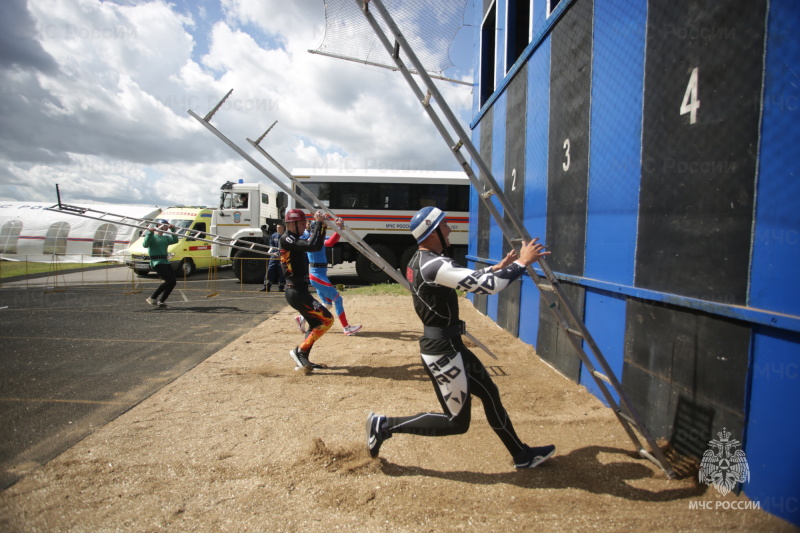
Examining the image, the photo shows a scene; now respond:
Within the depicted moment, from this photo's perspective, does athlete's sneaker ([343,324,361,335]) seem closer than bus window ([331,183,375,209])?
Yes

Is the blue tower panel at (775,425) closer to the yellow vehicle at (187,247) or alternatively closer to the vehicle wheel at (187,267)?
the yellow vehicle at (187,247)

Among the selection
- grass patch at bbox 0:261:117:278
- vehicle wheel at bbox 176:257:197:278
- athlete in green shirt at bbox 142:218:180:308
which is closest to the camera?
athlete in green shirt at bbox 142:218:180:308

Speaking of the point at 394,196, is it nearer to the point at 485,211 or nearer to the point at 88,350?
the point at 485,211

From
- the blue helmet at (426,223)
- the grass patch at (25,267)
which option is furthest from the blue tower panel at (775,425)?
the grass patch at (25,267)

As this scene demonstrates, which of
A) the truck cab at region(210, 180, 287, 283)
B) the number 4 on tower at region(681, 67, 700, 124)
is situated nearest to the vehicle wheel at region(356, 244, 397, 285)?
the truck cab at region(210, 180, 287, 283)

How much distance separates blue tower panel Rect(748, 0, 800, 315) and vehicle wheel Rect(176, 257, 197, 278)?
1634 centimetres

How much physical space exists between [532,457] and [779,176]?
2236mm

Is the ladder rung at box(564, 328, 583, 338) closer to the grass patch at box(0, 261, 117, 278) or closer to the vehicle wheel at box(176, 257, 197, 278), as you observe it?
the vehicle wheel at box(176, 257, 197, 278)

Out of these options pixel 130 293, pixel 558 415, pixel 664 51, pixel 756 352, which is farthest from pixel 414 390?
pixel 130 293

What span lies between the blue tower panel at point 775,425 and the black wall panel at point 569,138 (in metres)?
2.13

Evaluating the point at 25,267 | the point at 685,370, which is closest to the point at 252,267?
the point at 25,267

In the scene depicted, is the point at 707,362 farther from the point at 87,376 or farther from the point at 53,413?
the point at 87,376

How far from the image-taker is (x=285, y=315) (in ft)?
29.1

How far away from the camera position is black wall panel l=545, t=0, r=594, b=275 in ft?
14.2
